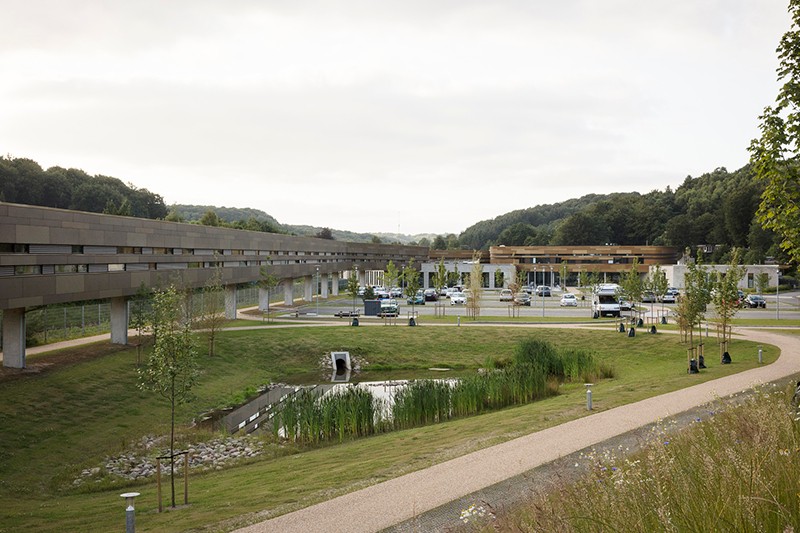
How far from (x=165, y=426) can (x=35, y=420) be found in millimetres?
4574

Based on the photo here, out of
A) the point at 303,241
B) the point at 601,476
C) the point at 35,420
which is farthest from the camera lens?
the point at 303,241

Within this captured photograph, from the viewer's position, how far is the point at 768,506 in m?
6.06

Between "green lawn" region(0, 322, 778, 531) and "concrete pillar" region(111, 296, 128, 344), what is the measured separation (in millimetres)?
1466

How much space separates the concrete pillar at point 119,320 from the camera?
35559 mm

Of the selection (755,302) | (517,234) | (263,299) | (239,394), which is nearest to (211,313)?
(239,394)

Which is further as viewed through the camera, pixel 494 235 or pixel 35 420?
pixel 494 235

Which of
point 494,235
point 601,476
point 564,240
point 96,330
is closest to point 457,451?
point 601,476

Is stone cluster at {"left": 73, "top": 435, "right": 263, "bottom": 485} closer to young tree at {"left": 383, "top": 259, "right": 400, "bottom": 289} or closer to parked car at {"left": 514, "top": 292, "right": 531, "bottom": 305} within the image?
young tree at {"left": 383, "top": 259, "right": 400, "bottom": 289}

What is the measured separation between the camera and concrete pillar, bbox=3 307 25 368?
2688cm

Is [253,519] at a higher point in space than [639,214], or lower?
lower

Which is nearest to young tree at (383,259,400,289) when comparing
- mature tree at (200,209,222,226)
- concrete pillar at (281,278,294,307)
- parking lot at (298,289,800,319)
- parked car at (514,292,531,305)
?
parking lot at (298,289,800,319)

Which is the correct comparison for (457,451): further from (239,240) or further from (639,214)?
(639,214)

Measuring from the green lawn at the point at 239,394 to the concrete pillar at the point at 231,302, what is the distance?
9102 millimetres

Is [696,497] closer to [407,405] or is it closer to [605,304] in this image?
[407,405]
